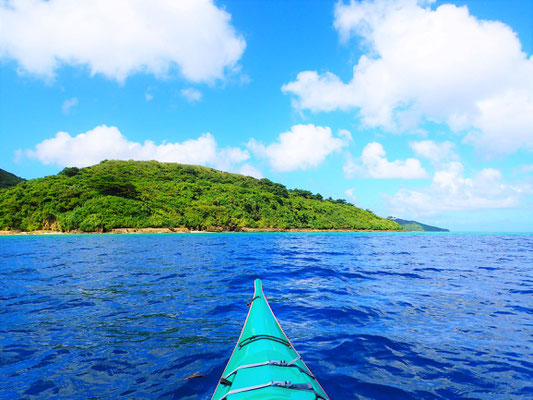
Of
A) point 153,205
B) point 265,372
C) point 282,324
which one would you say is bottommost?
point 282,324

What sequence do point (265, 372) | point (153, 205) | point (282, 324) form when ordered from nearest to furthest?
point (265, 372) < point (282, 324) < point (153, 205)

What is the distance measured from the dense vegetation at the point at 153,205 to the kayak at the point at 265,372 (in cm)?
6689

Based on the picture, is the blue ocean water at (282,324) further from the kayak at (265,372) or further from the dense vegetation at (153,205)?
the dense vegetation at (153,205)

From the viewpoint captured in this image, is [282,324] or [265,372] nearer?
[265,372]

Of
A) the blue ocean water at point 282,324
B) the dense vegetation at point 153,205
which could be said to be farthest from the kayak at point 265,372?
the dense vegetation at point 153,205

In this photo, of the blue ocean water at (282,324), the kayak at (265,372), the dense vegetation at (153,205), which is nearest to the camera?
the kayak at (265,372)

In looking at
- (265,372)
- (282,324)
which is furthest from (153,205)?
(265,372)

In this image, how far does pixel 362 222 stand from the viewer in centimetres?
11588

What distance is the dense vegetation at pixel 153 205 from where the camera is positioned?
2418 inches

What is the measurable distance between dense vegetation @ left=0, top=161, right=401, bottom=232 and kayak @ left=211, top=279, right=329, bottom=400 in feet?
219

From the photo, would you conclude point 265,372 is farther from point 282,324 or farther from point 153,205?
point 153,205

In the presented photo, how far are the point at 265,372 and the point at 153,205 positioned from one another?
268 feet

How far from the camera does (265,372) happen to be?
127 inches

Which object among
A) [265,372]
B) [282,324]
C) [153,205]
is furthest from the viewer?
[153,205]
